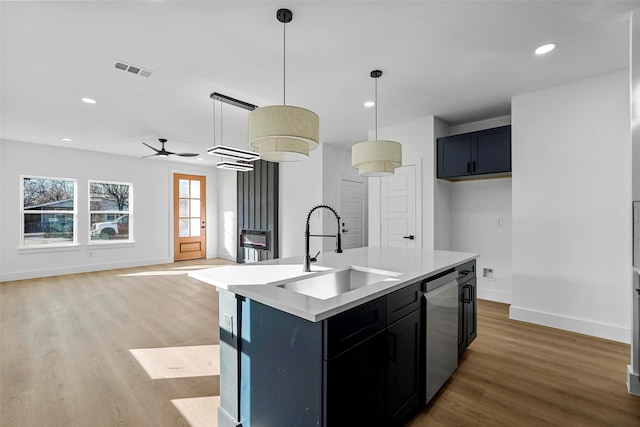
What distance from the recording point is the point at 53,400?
210cm

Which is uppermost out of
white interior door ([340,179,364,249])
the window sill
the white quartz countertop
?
white interior door ([340,179,364,249])

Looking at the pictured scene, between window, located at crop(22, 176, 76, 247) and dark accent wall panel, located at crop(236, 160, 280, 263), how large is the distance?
11.9 feet

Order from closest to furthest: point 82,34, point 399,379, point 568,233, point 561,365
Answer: point 399,379
point 82,34
point 561,365
point 568,233

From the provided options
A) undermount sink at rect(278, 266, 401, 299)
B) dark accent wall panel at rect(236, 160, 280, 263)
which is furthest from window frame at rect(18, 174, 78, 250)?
undermount sink at rect(278, 266, 401, 299)

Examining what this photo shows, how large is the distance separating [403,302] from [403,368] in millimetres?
385

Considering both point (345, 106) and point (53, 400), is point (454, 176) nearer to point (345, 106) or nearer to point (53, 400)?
point (345, 106)

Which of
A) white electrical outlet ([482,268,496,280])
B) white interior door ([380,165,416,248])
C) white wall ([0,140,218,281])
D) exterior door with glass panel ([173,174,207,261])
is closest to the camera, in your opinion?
white electrical outlet ([482,268,496,280])

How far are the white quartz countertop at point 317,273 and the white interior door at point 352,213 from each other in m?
3.28

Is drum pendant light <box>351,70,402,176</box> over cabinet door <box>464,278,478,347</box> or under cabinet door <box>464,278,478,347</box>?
over

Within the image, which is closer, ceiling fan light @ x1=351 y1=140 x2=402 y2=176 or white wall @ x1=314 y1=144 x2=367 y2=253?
ceiling fan light @ x1=351 y1=140 x2=402 y2=176

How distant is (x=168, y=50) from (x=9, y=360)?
3163mm

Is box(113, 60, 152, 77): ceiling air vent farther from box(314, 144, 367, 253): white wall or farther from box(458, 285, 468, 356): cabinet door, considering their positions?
box(458, 285, 468, 356): cabinet door

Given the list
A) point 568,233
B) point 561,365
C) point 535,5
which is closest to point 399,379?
point 561,365

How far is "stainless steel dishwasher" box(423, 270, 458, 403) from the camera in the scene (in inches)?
76.0
